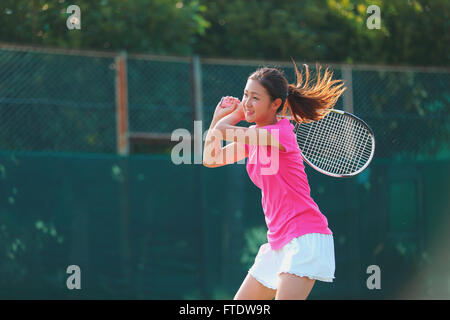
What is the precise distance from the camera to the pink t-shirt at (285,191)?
3197mm

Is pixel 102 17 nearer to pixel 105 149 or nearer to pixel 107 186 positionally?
pixel 105 149

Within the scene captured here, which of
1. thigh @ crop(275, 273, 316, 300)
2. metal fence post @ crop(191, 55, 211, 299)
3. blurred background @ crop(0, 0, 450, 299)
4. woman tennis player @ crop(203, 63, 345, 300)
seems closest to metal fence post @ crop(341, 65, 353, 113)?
blurred background @ crop(0, 0, 450, 299)

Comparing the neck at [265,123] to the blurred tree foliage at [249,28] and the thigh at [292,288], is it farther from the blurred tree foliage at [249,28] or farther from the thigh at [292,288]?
A: the blurred tree foliage at [249,28]

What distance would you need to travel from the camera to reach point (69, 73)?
659 cm

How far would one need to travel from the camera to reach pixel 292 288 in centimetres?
309

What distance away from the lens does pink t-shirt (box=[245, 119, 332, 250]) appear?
10.5ft

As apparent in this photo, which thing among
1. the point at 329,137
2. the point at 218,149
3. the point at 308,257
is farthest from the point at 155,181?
the point at 308,257

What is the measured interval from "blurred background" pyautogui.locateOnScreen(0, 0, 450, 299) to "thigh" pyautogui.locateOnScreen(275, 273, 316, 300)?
3.02 metres

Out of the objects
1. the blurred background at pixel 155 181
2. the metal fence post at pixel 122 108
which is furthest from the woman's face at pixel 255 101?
the metal fence post at pixel 122 108

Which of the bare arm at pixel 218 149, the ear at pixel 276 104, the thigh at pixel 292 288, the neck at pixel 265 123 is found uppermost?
the ear at pixel 276 104

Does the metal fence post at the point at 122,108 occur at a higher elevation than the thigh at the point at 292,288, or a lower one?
higher

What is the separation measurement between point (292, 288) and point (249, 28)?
6.45m

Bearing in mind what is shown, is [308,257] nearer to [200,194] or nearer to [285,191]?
[285,191]
